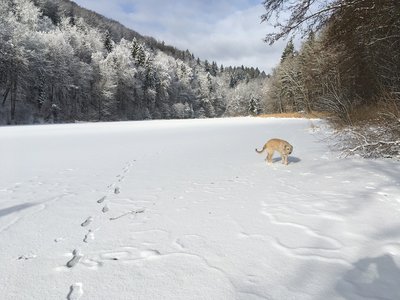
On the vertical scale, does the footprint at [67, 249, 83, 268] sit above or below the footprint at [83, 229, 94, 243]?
above

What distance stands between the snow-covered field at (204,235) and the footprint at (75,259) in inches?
0.5

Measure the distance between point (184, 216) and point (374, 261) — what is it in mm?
2259

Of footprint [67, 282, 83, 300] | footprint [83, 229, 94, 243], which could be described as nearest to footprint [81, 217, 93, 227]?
footprint [83, 229, 94, 243]

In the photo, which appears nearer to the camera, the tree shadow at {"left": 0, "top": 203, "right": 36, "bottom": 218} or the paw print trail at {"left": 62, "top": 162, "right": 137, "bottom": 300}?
the paw print trail at {"left": 62, "top": 162, "right": 137, "bottom": 300}

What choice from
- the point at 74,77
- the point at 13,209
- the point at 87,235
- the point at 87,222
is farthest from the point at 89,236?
the point at 74,77

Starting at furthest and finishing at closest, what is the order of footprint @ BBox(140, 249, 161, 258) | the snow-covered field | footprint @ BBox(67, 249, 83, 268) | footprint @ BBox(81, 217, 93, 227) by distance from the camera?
footprint @ BBox(81, 217, 93, 227)
footprint @ BBox(140, 249, 161, 258)
footprint @ BBox(67, 249, 83, 268)
the snow-covered field

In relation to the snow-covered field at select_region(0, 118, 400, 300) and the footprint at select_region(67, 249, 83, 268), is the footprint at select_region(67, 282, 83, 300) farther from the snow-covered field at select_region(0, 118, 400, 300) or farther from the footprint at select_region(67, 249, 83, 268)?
the footprint at select_region(67, 249, 83, 268)

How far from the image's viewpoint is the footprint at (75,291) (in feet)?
8.09

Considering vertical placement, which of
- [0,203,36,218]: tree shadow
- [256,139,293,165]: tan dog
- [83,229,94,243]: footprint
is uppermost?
[256,139,293,165]: tan dog

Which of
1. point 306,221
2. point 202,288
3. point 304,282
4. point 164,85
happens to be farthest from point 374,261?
point 164,85

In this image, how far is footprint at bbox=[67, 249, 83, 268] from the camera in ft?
9.79

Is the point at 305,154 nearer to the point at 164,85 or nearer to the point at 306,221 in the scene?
the point at 306,221

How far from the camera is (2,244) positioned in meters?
3.49

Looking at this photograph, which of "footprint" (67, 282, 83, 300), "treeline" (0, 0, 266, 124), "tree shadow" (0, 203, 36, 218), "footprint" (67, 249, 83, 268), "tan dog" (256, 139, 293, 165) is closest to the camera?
"footprint" (67, 282, 83, 300)
